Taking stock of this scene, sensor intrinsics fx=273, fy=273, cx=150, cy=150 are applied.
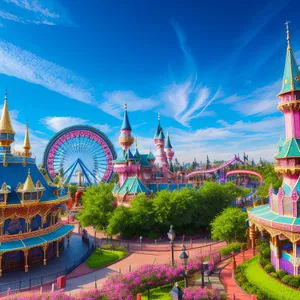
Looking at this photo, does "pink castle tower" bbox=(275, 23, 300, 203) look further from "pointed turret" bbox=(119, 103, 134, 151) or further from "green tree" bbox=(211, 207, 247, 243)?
"pointed turret" bbox=(119, 103, 134, 151)

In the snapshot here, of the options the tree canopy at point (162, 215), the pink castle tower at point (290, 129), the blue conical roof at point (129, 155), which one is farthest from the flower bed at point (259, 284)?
the blue conical roof at point (129, 155)

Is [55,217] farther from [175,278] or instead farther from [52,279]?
[175,278]

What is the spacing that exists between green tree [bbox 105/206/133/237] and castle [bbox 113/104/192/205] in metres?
5.50

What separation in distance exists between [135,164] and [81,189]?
17110 mm

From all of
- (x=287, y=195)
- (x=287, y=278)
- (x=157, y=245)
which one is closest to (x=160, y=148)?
(x=157, y=245)

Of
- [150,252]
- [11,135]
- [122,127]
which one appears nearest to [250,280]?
[150,252]

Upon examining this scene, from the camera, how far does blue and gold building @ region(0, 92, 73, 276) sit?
19.8 metres

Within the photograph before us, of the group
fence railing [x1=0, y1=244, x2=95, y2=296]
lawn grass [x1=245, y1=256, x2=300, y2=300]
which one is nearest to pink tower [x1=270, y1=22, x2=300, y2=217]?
lawn grass [x1=245, y1=256, x2=300, y2=300]

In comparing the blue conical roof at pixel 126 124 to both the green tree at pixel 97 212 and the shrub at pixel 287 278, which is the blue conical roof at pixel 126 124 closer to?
the green tree at pixel 97 212

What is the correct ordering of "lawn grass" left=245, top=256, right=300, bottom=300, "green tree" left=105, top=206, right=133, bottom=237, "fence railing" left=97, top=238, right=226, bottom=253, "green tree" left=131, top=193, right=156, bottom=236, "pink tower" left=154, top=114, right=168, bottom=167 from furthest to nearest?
"pink tower" left=154, top=114, right=168, bottom=167 < "green tree" left=131, top=193, right=156, bottom=236 < "green tree" left=105, top=206, right=133, bottom=237 < "fence railing" left=97, top=238, right=226, bottom=253 < "lawn grass" left=245, top=256, right=300, bottom=300

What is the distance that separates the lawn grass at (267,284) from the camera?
1379 centimetres

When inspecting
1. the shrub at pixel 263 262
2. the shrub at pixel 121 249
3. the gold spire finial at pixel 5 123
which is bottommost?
the shrub at pixel 121 249

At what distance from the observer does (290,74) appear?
17609mm

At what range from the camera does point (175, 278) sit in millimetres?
16500
